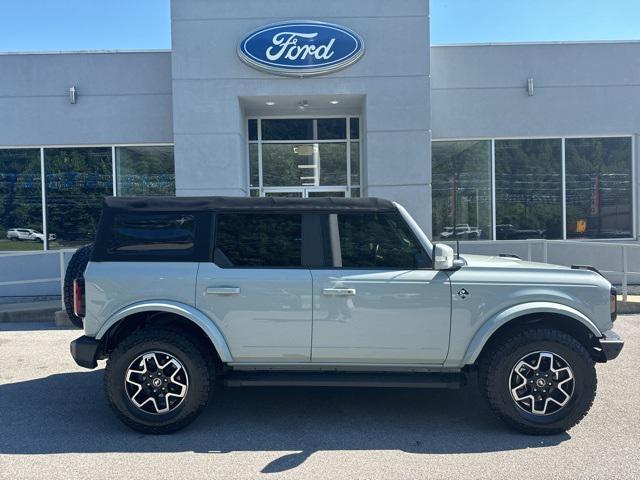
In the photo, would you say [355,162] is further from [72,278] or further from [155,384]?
[155,384]

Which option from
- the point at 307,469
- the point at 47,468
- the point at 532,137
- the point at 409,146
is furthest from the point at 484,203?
the point at 47,468

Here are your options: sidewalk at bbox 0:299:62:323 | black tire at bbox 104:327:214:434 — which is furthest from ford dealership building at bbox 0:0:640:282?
black tire at bbox 104:327:214:434

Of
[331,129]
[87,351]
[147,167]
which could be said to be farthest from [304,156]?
[87,351]

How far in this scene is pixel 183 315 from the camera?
4449mm

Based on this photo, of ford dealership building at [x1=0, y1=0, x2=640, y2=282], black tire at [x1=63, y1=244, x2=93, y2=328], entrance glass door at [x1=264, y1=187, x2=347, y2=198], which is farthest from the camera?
entrance glass door at [x1=264, y1=187, x2=347, y2=198]

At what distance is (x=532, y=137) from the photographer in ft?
39.3

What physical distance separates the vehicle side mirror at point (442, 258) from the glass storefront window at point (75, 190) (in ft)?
31.4

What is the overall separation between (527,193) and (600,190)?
1.63 meters

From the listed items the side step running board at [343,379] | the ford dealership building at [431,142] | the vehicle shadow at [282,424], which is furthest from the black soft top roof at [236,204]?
the ford dealership building at [431,142]

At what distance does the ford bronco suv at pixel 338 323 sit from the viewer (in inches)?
174

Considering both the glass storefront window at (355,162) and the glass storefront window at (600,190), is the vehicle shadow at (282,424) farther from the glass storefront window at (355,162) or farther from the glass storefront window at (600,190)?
the glass storefront window at (600,190)

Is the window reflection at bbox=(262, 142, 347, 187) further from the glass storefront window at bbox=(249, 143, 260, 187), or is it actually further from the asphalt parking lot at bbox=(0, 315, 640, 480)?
the asphalt parking lot at bbox=(0, 315, 640, 480)

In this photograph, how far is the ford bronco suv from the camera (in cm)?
443

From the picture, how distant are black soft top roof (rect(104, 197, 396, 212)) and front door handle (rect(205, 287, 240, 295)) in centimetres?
70
